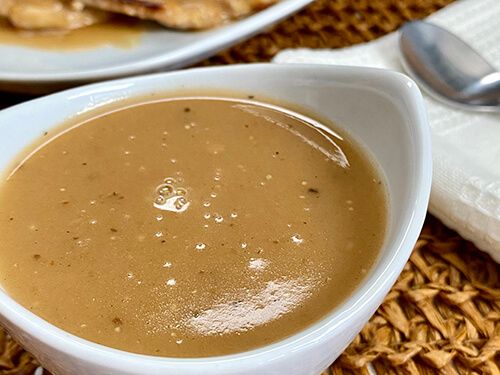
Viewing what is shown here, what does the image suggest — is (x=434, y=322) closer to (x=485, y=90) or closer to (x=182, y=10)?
(x=485, y=90)

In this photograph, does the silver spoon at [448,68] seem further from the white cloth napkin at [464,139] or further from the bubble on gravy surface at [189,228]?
the bubble on gravy surface at [189,228]

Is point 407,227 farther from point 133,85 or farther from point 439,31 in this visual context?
point 439,31

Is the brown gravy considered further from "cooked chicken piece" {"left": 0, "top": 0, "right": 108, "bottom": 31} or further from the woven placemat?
the woven placemat

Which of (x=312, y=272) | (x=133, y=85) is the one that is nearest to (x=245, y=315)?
(x=312, y=272)

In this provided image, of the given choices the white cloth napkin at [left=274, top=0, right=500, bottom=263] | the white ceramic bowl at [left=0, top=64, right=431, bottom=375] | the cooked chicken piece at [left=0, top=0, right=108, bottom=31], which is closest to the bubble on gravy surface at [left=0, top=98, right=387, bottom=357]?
the white ceramic bowl at [left=0, top=64, right=431, bottom=375]

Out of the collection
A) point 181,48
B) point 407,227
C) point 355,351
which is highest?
point 407,227
